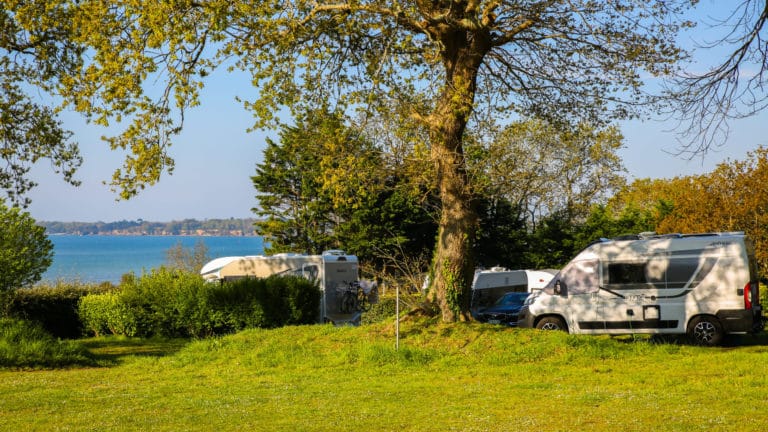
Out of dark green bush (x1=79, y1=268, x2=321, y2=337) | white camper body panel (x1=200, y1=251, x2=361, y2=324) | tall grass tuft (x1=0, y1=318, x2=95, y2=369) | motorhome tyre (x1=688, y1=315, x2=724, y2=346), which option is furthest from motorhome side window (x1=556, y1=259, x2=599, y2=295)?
tall grass tuft (x1=0, y1=318, x2=95, y2=369)

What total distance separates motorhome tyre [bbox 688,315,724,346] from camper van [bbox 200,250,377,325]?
9337mm

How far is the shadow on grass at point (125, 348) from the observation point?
1539 cm

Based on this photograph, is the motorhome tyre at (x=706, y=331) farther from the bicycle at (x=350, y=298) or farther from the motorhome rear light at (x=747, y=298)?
the bicycle at (x=350, y=298)

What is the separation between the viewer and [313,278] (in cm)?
2245

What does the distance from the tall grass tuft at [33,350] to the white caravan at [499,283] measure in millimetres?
11671

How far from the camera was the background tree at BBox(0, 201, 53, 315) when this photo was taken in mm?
21562

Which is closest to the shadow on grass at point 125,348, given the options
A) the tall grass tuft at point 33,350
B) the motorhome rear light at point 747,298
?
the tall grass tuft at point 33,350

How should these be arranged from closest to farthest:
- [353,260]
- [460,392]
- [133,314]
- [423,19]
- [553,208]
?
[460,392] < [423,19] < [133,314] < [353,260] < [553,208]

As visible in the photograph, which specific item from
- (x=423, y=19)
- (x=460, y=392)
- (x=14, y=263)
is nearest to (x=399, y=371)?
(x=460, y=392)

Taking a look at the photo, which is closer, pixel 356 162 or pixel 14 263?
pixel 356 162

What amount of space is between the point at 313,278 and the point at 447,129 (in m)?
9.16

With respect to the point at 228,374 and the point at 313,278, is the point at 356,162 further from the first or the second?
the point at 313,278

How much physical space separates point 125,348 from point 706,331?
A: 41.0 ft

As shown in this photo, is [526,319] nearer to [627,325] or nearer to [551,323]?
[551,323]
